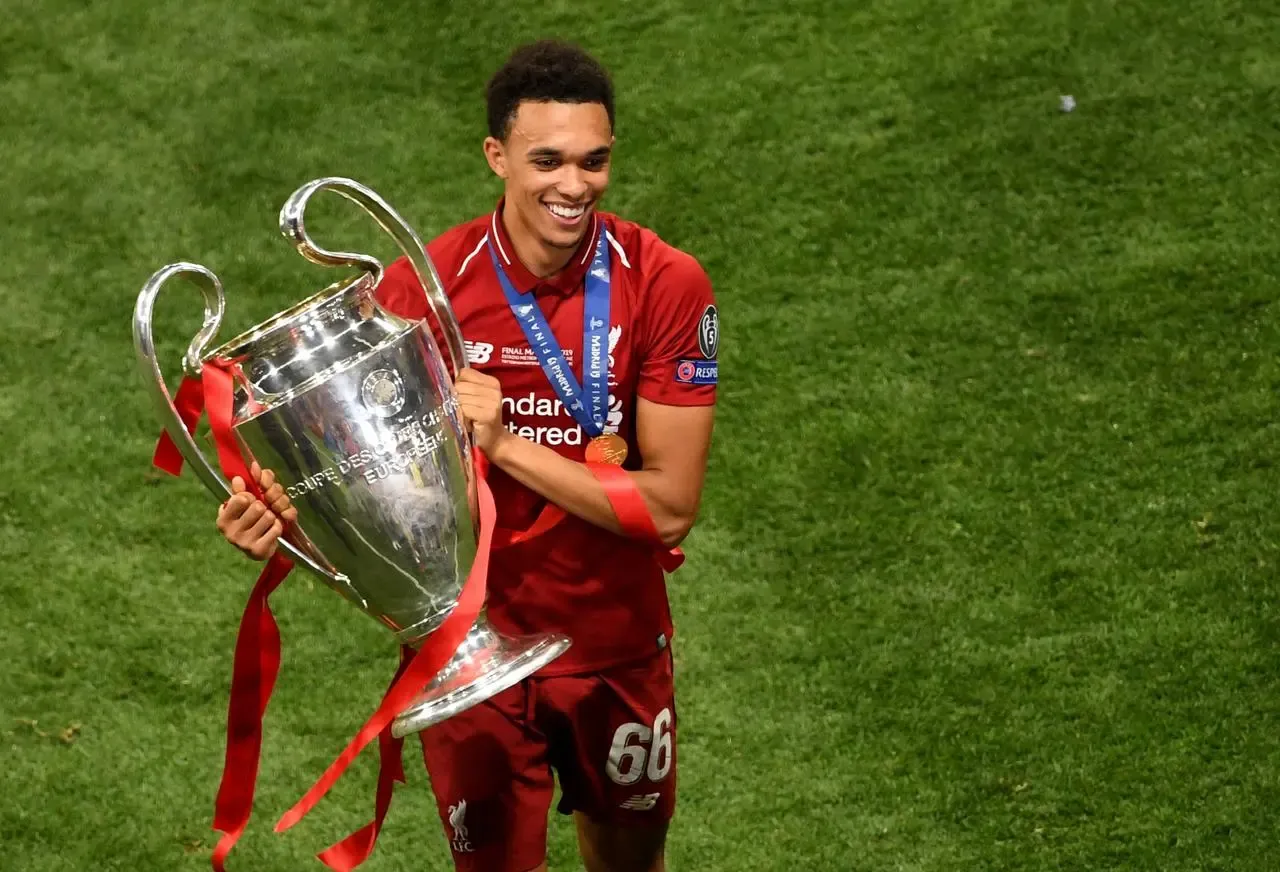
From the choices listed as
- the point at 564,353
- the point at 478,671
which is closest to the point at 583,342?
the point at 564,353

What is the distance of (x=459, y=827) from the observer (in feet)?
9.67

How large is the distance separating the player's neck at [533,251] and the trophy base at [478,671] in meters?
0.57

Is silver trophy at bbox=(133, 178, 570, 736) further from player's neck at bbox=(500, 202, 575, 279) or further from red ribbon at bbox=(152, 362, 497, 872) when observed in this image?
player's neck at bbox=(500, 202, 575, 279)

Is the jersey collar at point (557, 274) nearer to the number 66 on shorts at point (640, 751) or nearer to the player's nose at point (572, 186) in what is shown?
the player's nose at point (572, 186)

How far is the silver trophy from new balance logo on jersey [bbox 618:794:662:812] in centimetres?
59

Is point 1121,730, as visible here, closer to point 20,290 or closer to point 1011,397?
point 1011,397

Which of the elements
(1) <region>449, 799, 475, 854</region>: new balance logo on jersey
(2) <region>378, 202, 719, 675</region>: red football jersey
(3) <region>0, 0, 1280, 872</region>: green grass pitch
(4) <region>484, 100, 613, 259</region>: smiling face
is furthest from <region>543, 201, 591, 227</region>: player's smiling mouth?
(3) <region>0, 0, 1280, 872</region>: green grass pitch

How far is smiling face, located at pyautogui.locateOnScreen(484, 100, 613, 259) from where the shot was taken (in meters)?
2.61

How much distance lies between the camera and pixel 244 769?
8.80 ft

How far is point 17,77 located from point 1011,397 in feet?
11.9

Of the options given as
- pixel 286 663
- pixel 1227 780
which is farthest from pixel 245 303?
pixel 1227 780

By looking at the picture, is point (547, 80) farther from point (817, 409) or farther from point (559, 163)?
point (817, 409)

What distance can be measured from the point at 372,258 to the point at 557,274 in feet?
1.18

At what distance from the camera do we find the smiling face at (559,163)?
2611 millimetres
